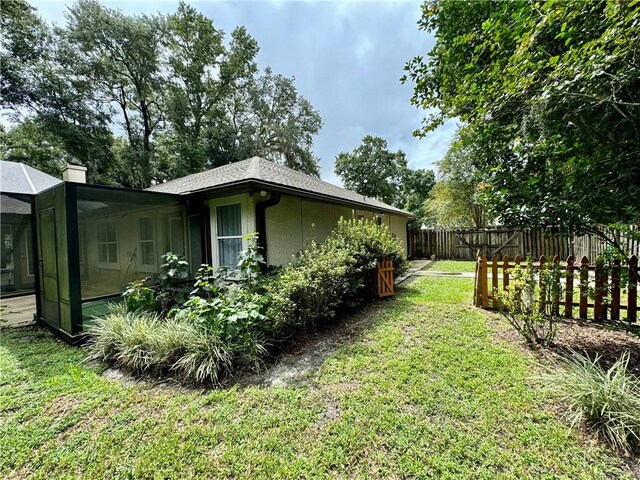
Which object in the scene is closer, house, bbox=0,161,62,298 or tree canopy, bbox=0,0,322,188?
house, bbox=0,161,62,298

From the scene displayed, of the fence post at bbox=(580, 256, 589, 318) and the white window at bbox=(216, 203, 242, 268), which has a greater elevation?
the white window at bbox=(216, 203, 242, 268)

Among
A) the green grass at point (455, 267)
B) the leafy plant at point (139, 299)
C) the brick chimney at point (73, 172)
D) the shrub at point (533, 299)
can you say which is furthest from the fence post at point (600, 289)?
the brick chimney at point (73, 172)

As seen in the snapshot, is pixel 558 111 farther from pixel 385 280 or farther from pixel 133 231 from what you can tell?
pixel 133 231

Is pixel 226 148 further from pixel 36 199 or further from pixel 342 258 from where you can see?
pixel 342 258

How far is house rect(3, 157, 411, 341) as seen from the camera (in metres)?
4.75

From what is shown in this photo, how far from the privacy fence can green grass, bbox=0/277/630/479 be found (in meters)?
12.3

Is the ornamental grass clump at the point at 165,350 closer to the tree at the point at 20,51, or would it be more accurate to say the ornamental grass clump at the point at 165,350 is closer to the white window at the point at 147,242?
the white window at the point at 147,242

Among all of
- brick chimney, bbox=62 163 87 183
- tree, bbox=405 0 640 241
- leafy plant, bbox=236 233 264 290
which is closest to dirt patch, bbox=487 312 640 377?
tree, bbox=405 0 640 241

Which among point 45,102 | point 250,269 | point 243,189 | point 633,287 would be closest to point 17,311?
point 243,189

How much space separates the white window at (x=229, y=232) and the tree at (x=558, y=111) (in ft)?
16.2

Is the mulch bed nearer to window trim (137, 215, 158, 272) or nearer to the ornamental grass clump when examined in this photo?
the ornamental grass clump

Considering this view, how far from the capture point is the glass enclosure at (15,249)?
868 cm

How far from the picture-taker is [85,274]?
514 centimetres

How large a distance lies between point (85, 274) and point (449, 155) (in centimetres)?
1954
